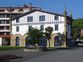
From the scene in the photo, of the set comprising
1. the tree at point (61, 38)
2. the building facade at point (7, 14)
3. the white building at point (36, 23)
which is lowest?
the tree at point (61, 38)

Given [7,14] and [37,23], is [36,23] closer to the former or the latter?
[37,23]

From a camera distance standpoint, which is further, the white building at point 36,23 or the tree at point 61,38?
the white building at point 36,23

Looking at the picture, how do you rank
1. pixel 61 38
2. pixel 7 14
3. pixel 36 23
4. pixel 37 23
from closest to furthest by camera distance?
pixel 61 38, pixel 37 23, pixel 36 23, pixel 7 14

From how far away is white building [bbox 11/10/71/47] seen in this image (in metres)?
76.7

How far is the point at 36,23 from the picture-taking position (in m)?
79.9

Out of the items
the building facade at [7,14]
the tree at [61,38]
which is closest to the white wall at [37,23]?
the tree at [61,38]

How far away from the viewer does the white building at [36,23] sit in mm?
76688

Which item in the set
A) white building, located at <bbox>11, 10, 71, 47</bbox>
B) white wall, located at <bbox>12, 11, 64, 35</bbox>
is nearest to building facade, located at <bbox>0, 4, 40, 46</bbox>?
white building, located at <bbox>11, 10, 71, 47</bbox>

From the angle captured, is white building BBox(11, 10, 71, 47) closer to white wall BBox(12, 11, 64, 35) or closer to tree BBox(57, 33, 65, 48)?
white wall BBox(12, 11, 64, 35)

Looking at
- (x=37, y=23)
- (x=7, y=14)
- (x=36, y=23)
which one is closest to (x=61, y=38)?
(x=37, y=23)

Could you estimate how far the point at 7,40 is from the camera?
315 ft

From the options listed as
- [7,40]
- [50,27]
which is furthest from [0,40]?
A: [50,27]

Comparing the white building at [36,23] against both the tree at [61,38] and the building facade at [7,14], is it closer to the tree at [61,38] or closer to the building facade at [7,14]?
the tree at [61,38]

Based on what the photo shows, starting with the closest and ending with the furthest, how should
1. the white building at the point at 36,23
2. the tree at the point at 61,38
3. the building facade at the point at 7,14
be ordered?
the tree at the point at 61,38 < the white building at the point at 36,23 < the building facade at the point at 7,14
